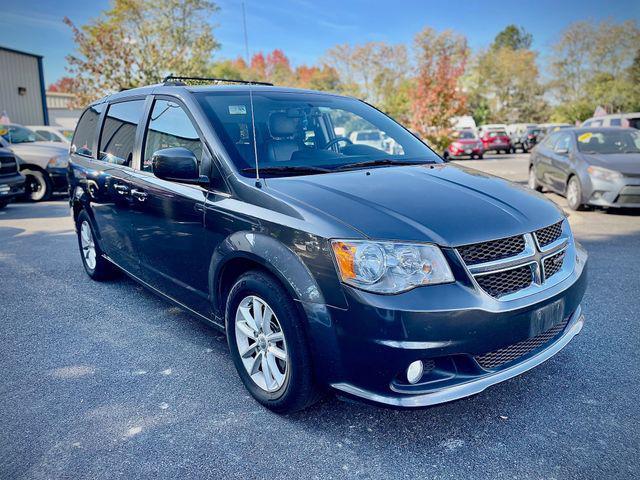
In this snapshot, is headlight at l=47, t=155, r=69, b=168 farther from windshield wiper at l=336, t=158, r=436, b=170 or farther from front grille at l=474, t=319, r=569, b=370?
front grille at l=474, t=319, r=569, b=370

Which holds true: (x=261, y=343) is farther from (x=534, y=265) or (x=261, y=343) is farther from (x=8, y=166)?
(x=8, y=166)

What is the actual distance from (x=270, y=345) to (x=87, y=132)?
12.2ft

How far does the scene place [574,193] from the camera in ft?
29.4

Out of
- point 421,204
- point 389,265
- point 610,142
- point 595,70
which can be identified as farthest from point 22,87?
point 595,70

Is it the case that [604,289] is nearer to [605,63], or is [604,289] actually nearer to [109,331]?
[109,331]

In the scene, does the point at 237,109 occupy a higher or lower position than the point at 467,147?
lower

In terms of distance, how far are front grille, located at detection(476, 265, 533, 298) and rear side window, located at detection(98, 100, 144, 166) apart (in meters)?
2.90

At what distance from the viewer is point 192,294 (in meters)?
3.35

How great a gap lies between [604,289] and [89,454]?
440cm

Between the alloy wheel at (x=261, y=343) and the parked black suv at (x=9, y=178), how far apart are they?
9.20 meters

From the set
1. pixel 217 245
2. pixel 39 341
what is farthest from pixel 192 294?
pixel 39 341

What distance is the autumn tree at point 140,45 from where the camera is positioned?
2542 centimetres

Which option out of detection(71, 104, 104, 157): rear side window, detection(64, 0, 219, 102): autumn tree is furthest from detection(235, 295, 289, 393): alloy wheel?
detection(64, 0, 219, 102): autumn tree

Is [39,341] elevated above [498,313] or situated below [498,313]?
below
